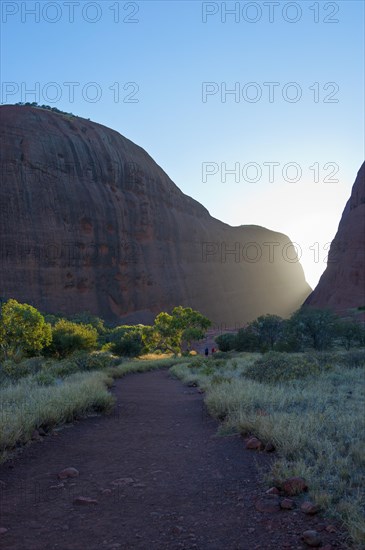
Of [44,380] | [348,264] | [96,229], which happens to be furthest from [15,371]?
[348,264]

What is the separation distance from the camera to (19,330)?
23.1m

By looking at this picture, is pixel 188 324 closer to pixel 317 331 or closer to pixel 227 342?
pixel 227 342

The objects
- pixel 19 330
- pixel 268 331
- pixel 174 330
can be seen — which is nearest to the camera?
pixel 19 330

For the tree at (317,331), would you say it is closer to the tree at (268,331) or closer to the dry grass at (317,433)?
the tree at (268,331)

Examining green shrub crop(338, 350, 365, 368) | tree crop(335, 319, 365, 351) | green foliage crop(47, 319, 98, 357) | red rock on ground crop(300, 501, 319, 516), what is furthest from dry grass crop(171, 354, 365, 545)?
tree crop(335, 319, 365, 351)

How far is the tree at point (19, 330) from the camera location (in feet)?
75.3

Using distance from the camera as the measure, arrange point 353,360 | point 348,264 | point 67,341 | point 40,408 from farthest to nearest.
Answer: point 348,264 < point 67,341 < point 353,360 < point 40,408

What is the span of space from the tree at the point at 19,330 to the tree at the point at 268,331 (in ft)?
67.4

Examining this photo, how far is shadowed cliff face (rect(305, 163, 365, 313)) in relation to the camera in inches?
2424

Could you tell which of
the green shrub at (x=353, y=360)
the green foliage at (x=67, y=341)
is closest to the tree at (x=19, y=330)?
the green foliage at (x=67, y=341)

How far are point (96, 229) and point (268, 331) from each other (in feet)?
108

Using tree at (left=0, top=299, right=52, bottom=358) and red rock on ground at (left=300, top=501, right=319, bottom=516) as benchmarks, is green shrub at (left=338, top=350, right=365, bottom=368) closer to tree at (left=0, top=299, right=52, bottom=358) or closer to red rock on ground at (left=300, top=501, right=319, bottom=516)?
tree at (left=0, top=299, right=52, bottom=358)

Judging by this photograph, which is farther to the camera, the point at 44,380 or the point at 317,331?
the point at 317,331

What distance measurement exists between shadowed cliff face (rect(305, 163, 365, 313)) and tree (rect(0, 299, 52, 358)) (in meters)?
43.2
